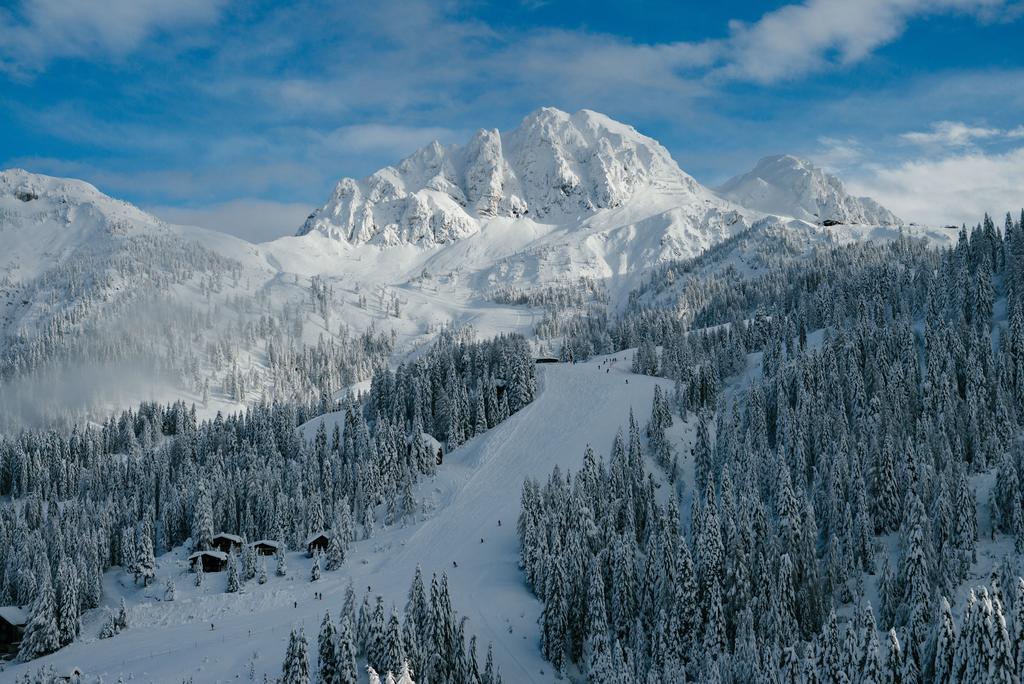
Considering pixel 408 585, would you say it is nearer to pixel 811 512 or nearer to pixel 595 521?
pixel 595 521

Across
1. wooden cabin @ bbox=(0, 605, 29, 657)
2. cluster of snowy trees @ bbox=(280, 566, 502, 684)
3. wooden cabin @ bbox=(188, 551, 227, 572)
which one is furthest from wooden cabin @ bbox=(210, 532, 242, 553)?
cluster of snowy trees @ bbox=(280, 566, 502, 684)

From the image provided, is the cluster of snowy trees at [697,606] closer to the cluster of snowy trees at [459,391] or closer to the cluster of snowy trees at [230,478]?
the cluster of snowy trees at [230,478]

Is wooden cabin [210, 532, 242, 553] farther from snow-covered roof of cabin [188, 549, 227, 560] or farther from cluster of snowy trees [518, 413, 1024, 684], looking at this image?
cluster of snowy trees [518, 413, 1024, 684]

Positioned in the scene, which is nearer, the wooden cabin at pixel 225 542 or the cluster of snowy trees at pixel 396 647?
the cluster of snowy trees at pixel 396 647

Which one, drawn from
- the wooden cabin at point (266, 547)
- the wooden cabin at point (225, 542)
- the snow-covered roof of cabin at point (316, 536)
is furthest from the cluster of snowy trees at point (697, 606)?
the wooden cabin at point (225, 542)

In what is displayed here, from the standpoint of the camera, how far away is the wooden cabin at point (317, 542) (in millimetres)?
98312

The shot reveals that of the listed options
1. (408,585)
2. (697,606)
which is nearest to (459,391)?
(408,585)

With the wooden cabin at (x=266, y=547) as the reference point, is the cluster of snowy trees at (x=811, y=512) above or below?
above

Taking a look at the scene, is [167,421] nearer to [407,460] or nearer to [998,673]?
[407,460]

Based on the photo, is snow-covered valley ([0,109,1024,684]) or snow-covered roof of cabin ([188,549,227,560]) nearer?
snow-covered valley ([0,109,1024,684])

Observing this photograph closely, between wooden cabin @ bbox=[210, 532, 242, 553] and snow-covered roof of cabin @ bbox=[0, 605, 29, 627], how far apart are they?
22.6 m

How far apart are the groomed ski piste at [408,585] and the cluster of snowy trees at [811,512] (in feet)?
16.9

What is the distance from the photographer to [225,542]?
10256cm

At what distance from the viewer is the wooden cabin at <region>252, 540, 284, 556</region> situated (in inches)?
3871
